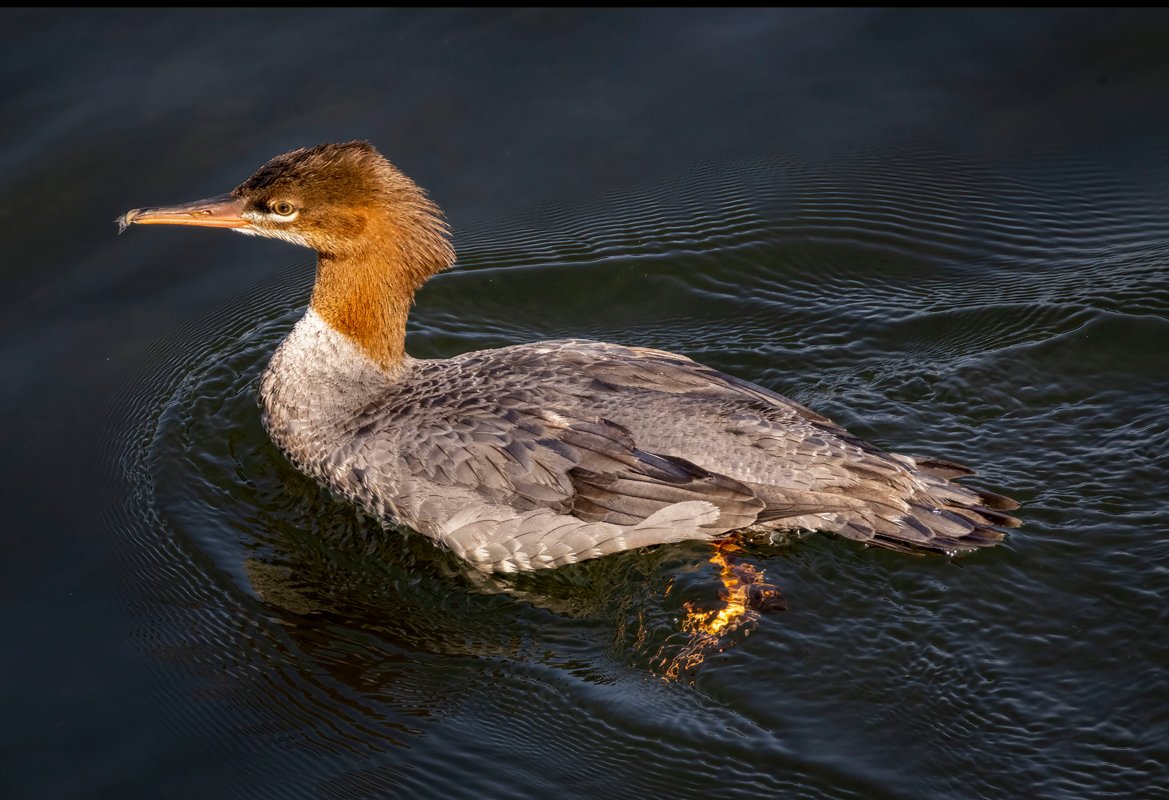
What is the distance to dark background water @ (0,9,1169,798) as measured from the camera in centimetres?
599

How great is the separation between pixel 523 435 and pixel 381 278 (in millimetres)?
1406

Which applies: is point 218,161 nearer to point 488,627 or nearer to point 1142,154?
point 488,627

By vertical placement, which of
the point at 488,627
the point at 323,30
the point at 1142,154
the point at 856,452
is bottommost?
the point at 488,627

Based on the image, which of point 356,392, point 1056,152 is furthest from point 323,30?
point 1056,152

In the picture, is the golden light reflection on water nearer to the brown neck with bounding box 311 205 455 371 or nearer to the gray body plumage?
the gray body plumage

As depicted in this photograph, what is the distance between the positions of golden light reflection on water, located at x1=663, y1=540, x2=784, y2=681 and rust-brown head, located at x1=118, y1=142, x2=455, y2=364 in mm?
2381

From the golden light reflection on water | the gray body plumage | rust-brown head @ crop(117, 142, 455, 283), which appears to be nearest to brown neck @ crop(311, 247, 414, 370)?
rust-brown head @ crop(117, 142, 455, 283)

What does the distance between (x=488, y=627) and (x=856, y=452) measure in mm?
2109

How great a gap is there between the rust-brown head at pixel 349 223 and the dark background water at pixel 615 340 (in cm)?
104

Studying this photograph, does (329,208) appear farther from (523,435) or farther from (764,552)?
(764,552)

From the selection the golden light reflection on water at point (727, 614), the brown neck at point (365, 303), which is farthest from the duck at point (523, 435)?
the golden light reflection on water at point (727, 614)

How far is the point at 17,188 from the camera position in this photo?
930 cm

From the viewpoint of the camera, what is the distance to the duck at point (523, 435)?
6.79m

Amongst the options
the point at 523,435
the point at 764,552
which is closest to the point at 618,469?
the point at 523,435
